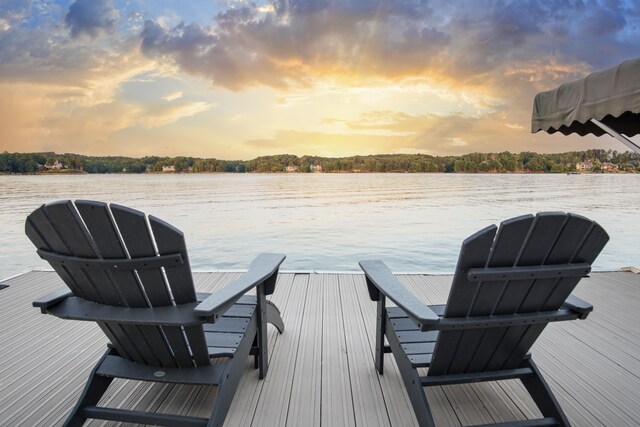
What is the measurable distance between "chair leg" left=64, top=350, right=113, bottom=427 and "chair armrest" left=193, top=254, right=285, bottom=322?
0.69 m

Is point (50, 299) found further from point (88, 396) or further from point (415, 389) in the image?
point (415, 389)

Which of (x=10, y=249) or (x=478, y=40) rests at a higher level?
(x=478, y=40)

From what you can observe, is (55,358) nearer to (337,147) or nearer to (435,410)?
(435,410)

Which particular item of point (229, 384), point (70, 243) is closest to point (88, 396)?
point (229, 384)

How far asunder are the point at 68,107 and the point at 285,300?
103 ft

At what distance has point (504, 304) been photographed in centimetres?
140

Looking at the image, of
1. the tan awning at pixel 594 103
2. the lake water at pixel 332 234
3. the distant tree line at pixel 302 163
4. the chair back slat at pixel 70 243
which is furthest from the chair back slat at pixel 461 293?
the distant tree line at pixel 302 163

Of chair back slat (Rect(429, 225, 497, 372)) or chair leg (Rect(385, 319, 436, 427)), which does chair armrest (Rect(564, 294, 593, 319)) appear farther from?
chair leg (Rect(385, 319, 436, 427))

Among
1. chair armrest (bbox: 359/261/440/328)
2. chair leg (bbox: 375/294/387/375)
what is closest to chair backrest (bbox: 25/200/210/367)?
chair armrest (bbox: 359/261/440/328)

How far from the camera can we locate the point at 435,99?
30.0 meters

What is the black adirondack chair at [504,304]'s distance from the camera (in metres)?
1.29

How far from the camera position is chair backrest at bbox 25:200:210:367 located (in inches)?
51.8

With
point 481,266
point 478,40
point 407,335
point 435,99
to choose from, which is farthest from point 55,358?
point 435,99

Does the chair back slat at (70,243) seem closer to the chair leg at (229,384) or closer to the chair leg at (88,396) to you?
the chair leg at (88,396)
